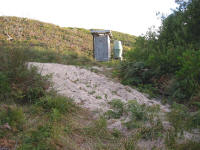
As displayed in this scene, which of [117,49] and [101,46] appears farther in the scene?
[117,49]

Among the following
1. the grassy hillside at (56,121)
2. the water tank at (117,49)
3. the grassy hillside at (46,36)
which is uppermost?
the grassy hillside at (46,36)

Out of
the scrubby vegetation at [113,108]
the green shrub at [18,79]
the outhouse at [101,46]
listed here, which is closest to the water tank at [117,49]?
the outhouse at [101,46]

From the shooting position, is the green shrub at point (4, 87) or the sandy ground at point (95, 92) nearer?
the green shrub at point (4, 87)

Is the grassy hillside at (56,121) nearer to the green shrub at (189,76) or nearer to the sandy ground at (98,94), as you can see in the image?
the sandy ground at (98,94)

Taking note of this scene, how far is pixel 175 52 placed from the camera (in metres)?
5.56

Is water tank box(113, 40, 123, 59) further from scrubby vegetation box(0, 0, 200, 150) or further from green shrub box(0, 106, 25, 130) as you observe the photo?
green shrub box(0, 106, 25, 130)

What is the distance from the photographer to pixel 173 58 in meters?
5.54

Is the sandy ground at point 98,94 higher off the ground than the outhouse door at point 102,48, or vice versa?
the outhouse door at point 102,48

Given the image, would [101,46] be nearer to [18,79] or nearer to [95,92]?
[95,92]

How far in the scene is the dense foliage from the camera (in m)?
4.59

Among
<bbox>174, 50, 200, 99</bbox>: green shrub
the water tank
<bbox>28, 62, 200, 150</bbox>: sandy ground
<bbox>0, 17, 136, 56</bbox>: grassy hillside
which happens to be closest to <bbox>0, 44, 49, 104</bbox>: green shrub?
<bbox>28, 62, 200, 150</bbox>: sandy ground

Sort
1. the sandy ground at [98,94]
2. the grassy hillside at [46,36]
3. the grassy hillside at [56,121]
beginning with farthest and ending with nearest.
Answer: the grassy hillside at [46,36]
the sandy ground at [98,94]
the grassy hillside at [56,121]

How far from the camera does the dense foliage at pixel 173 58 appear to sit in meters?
4.59

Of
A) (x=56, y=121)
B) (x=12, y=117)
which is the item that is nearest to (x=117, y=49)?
(x=56, y=121)
